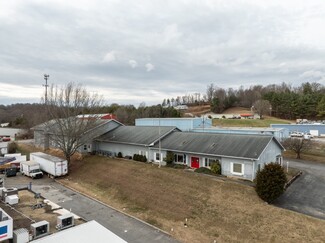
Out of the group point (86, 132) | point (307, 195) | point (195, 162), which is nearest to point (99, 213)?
point (195, 162)

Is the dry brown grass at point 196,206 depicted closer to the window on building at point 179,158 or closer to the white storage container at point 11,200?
the window on building at point 179,158

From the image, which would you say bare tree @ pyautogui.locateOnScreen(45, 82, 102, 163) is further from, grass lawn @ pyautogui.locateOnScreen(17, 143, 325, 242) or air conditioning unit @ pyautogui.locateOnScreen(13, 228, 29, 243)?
air conditioning unit @ pyautogui.locateOnScreen(13, 228, 29, 243)

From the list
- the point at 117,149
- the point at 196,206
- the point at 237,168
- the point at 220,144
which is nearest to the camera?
the point at 196,206

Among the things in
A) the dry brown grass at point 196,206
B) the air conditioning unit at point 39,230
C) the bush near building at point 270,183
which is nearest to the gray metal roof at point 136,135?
the dry brown grass at point 196,206

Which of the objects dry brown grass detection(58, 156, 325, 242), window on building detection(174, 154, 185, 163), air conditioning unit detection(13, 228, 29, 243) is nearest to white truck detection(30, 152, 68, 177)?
dry brown grass detection(58, 156, 325, 242)

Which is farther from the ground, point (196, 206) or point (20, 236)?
point (20, 236)

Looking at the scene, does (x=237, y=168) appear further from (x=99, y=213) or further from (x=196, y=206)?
(x=99, y=213)

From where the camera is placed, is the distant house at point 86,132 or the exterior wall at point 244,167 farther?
the distant house at point 86,132
